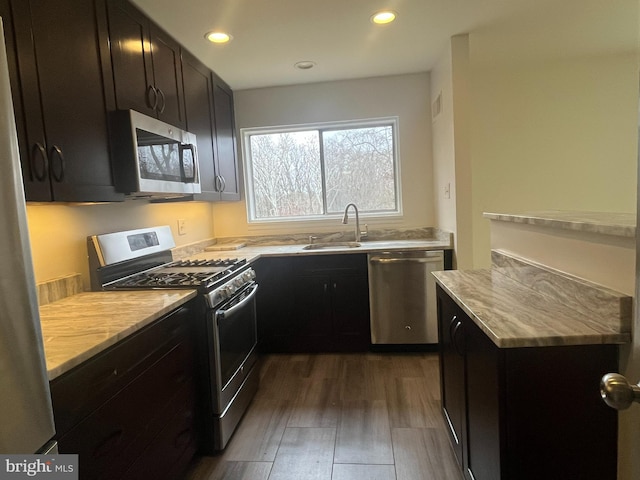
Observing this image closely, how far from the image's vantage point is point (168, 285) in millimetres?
1873

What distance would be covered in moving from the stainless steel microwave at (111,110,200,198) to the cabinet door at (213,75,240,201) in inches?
29.8

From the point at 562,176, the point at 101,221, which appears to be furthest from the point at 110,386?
the point at 562,176

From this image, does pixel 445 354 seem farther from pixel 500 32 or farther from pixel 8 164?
pixel 500 32

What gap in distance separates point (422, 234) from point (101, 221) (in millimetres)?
2563

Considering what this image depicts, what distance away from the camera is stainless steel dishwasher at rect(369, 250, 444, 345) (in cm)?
297

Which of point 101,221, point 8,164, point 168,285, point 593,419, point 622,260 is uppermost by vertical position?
point 8,164

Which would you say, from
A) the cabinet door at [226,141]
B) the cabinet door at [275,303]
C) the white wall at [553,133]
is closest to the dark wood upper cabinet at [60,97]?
the cabinet door at [226,141]

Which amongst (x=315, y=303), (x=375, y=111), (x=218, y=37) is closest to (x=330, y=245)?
(x=315, y=303)

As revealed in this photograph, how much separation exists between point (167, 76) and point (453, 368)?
2237mm

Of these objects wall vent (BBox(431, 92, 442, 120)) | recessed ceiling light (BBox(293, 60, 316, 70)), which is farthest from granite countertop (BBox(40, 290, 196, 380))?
wall vent (BBox(431, 92, 442, 120))

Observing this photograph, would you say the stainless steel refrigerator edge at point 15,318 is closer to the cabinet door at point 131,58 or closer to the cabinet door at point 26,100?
the cabinet door at point 26,100

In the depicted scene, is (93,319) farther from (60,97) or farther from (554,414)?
(554,414)

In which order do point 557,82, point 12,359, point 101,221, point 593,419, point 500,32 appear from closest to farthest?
→ point 12,359 → point 593,419 → point 101,221 → point 500,32 → point 557,82

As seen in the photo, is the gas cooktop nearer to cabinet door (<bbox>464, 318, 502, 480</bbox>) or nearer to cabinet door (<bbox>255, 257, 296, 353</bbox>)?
cabinet door (<bbox>255, 257, 296, 353</bbox>)
